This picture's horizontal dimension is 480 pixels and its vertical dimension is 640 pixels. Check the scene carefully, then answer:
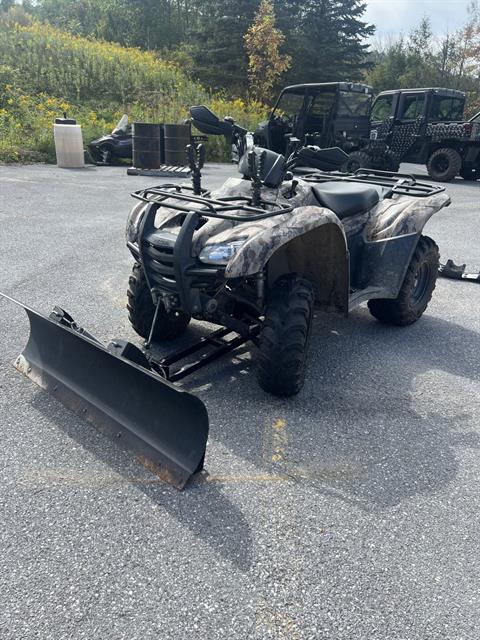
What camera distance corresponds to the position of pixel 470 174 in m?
15.8

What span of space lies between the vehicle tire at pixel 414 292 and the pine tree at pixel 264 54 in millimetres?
23203

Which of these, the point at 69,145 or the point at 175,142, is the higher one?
the point at 175,142

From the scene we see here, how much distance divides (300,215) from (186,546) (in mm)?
1786

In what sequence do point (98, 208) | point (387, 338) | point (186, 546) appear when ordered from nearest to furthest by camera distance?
point (186, 546) → point (387, 338) → point (98, 208)

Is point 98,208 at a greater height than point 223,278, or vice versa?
point 223,278

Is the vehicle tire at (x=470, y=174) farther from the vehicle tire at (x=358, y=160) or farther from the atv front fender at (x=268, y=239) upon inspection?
the atv front fender at (x=268, y=239)

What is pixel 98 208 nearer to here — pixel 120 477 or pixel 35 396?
pixel 35 396

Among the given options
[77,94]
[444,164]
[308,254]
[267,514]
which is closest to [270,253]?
[308,254]

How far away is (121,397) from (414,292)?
2.92m

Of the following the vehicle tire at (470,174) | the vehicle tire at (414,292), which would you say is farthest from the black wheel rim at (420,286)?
the vehicle tire at (470,174)

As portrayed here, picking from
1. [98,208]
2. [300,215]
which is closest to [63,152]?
[98,208]

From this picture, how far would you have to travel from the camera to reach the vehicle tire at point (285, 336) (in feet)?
10.2

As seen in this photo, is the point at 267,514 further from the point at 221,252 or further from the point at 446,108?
the point at 446,108

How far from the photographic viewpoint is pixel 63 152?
14094 mm
